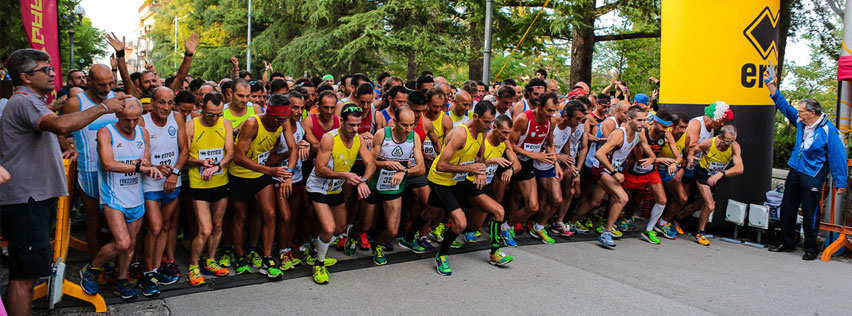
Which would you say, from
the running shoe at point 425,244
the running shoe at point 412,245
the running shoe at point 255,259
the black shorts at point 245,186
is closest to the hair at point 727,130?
the running shoe at point 425,244

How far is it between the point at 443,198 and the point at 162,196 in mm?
2649

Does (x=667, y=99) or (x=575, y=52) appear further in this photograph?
(x=575, y=52)

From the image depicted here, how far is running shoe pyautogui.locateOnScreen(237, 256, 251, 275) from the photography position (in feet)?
18.5

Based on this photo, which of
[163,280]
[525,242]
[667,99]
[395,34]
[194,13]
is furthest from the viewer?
[194,13]

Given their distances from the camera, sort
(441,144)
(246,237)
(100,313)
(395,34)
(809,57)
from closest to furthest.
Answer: (100,313)
(246,237)
(441,144)
(809,57)
(395,34)

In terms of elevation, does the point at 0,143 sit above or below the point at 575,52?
below

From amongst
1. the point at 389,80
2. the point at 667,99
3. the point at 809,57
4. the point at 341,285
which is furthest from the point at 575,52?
the point at 341,285

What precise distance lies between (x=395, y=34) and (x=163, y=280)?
17.4m

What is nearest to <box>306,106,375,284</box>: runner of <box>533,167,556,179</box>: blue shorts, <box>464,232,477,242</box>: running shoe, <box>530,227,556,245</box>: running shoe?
<box>464,232,477,242</box>: running shoe

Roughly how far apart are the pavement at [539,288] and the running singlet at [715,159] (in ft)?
4.36

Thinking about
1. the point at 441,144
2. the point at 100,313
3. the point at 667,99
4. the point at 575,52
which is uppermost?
the point at 575,52

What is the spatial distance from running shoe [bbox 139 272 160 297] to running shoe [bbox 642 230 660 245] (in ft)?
19.8

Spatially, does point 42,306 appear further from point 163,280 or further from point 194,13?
point 194,13

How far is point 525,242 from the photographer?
742 centimetres
